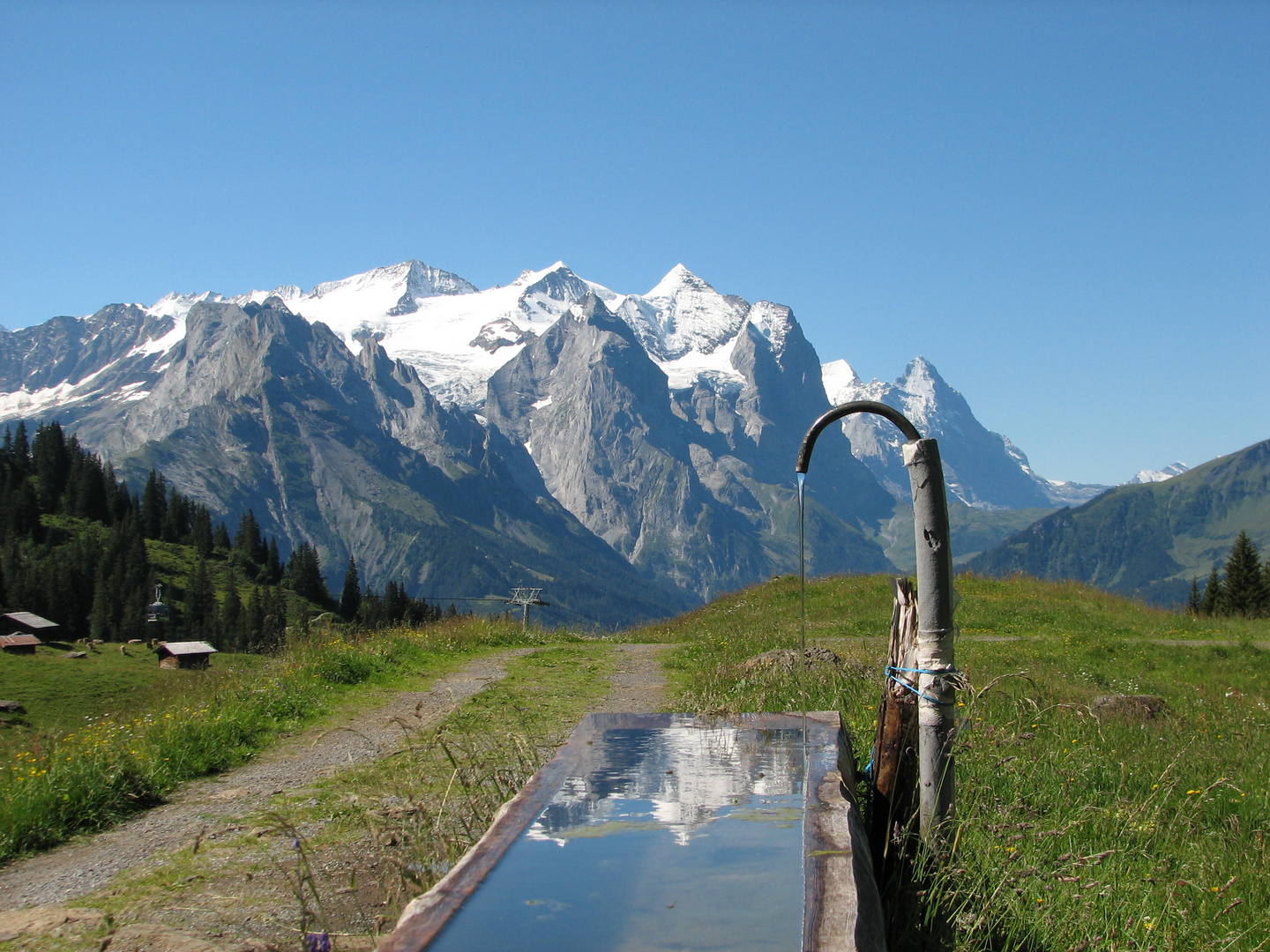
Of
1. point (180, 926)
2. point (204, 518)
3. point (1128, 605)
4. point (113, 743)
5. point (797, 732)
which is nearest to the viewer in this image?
point (180, 926)

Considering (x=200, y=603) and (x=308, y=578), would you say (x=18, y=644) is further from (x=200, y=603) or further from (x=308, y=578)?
(x=308, y=578)

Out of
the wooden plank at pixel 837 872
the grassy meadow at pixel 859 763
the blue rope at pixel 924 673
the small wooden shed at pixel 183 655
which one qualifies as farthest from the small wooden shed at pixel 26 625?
the blue rope at pixel 924 673

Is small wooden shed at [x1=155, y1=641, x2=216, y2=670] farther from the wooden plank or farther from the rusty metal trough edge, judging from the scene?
the wooden plank

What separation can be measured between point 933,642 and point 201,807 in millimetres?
7270

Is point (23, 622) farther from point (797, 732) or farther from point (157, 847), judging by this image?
point (797, 732)

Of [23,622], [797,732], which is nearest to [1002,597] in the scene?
[797,732]

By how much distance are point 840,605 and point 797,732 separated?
68.9ft

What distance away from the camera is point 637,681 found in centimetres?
1669

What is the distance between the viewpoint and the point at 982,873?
217 inches

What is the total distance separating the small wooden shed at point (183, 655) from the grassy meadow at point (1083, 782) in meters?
13.8

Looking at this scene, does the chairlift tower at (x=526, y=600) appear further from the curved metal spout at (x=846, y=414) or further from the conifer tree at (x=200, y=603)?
the conifer tree at (x=200, y=603)

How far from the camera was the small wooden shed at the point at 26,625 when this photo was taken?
31266 mm

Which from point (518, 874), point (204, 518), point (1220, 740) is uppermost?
point (204, 518)

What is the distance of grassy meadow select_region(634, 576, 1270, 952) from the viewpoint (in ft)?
18.0
